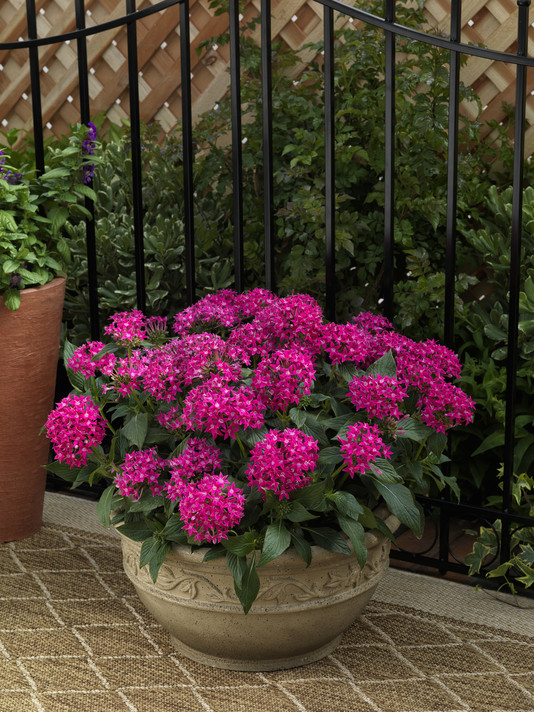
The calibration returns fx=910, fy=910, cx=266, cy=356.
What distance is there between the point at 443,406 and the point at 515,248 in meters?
0.41

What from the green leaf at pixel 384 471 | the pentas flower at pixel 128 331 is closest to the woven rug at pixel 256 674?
the green leaf at pixel 384 471

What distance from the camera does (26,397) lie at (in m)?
2.17

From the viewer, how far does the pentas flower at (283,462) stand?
146 centimetres

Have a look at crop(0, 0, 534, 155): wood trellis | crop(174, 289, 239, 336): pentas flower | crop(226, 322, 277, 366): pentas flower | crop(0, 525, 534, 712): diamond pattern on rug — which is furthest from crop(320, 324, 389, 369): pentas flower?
crop(0, 0, 534, 155): wood trellis

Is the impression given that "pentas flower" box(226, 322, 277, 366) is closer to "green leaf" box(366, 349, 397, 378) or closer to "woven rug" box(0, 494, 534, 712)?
"green leaf" box(366, 349, 397, 378)

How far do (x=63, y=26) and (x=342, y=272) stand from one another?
1.56 meters

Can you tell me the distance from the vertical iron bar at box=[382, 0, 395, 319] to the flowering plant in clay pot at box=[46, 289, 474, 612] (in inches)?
9.1

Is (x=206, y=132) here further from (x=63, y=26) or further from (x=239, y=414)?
(x=239, y=414)

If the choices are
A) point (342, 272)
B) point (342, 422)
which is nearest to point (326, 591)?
point (342, 422)

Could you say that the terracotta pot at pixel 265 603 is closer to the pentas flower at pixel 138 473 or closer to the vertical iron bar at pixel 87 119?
the pentas flower at pixel 138 473

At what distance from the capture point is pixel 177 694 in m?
1.66

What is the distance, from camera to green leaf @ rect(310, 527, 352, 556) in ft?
5.24

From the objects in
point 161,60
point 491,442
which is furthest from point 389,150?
point 161,60

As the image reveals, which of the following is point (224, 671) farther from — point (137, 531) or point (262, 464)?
point (262, 464)
